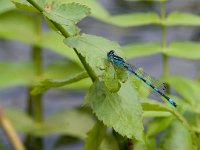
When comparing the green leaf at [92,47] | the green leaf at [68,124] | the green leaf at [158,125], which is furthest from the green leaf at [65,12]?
the green leaf at [68,124]

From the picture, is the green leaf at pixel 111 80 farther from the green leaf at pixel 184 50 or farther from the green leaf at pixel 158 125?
the green leaf at pixel 184 50

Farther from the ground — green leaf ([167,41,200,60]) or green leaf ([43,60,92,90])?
green leaf ([167,41,200,60])

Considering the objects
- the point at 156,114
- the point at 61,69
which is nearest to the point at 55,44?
the point at 61,69

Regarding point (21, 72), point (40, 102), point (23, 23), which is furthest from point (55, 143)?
point (23, 23)

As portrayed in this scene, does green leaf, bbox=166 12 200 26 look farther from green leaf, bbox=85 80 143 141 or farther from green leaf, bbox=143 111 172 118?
green leaf, bbox=85 80 143 141

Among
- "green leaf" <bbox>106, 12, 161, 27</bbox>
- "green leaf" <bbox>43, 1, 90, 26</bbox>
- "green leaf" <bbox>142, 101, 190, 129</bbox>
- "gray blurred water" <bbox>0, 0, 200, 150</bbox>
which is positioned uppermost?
"green leaf" <bbox>43, 1, 90, 26</bbox>

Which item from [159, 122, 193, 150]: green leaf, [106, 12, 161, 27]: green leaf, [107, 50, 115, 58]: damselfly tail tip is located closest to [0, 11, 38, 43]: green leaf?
[106, 12, 161, 27]: green leaf

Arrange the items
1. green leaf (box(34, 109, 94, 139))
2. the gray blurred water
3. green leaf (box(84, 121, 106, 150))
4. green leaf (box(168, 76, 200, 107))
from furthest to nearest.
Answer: the gray blurred water
green leaf (box(34, 109, 94, 139))
green leaf (box(168, 76, 200, 107))
green leaf (box(84, 121, 106, 150))
